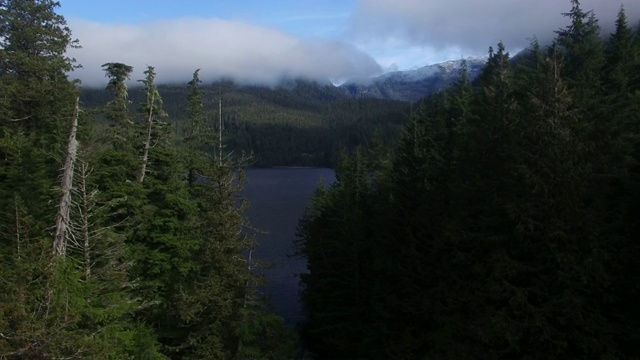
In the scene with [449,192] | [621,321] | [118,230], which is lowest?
[621,321]

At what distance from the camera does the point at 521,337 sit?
16.3 metres

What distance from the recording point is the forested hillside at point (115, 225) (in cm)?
1239

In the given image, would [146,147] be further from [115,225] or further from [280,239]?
[280,239]

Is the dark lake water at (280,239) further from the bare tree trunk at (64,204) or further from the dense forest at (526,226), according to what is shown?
the bare tree trunk at (64,204)

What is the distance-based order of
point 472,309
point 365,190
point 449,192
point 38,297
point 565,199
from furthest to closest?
point 365,190, point 449,192, point 472,309, point 565,199, point 38,297

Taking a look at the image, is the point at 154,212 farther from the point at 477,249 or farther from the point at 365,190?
the point at 365,190

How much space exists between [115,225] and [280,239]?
159 ft

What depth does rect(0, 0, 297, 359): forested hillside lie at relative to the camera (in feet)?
40.7

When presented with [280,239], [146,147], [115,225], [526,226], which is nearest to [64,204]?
[115,225]

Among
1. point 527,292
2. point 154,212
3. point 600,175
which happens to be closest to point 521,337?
point 527,292

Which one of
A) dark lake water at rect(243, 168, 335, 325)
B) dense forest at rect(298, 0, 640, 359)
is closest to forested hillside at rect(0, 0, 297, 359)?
dark lake water at rect(243, 168, 335, 325)

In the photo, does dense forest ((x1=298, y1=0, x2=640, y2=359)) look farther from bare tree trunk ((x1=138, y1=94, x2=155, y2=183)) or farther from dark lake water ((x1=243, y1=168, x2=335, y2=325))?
bare tree trunk ((x1=138, y1=94, x2=155, y2=183))

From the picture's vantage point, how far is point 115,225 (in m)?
14.9

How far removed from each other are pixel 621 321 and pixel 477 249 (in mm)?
5114
